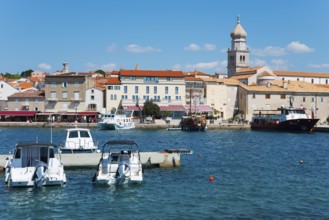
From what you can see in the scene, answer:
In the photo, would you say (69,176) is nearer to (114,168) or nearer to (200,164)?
(114,168)

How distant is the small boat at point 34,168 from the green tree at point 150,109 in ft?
211

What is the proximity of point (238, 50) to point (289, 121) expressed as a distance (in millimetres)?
61926

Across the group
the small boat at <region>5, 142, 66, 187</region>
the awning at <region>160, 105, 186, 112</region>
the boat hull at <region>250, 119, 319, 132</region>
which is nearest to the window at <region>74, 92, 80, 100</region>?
the awning at <region>160, 105, 186, 112</region>

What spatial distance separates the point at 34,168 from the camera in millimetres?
25328

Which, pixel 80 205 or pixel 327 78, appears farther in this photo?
pixel 327 78

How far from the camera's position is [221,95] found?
102 m

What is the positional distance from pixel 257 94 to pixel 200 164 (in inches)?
2665

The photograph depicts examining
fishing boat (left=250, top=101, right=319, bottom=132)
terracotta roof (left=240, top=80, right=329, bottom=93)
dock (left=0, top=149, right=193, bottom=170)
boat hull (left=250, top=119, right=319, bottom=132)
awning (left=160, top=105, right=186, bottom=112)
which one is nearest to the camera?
dock (left=0, top=149, right=193, bottom=170)

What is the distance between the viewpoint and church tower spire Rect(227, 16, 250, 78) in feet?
464


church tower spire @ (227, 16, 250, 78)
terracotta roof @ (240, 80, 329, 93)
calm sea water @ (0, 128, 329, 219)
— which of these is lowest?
calm sea water @ (0, 128, 329, 219)

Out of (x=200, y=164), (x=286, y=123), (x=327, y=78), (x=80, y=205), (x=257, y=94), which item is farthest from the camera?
(x=327, y=78)

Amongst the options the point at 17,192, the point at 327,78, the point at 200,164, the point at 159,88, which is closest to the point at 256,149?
the point at 200,164

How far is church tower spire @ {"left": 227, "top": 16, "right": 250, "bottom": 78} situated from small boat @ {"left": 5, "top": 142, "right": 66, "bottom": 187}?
11802 centimetres

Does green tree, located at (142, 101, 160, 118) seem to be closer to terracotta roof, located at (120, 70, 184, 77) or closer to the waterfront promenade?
the waterfront promenade
